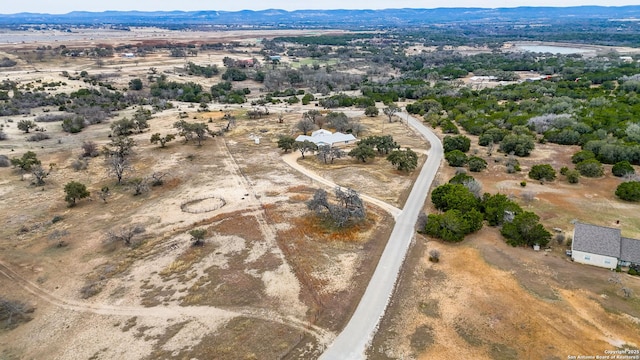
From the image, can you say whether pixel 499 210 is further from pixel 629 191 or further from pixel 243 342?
pixel 243 342

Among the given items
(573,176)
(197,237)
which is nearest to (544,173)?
(573,176)

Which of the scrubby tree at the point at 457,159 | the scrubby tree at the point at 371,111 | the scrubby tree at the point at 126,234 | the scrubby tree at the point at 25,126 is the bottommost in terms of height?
the scrubby tree at the point at 371,111

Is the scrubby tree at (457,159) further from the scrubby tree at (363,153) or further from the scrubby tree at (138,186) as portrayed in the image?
the scrubby tree at (138,186)

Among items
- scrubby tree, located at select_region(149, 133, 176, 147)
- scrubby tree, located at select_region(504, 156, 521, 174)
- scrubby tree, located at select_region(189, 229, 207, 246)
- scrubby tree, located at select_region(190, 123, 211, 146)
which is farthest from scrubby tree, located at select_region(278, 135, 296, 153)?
scrubby tree, located at select_region(504, 156, 521, 174)

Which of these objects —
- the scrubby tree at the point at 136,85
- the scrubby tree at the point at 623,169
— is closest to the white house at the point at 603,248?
the scrubby tree at the point at 623,169

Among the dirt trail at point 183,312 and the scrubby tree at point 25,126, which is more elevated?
the scrubby tree at point 25,126

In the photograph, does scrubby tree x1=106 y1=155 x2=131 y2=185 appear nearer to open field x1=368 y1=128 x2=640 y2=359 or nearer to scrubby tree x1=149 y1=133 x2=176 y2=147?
scrubby tree x1=149 y1=133 x2=176 y2=147
